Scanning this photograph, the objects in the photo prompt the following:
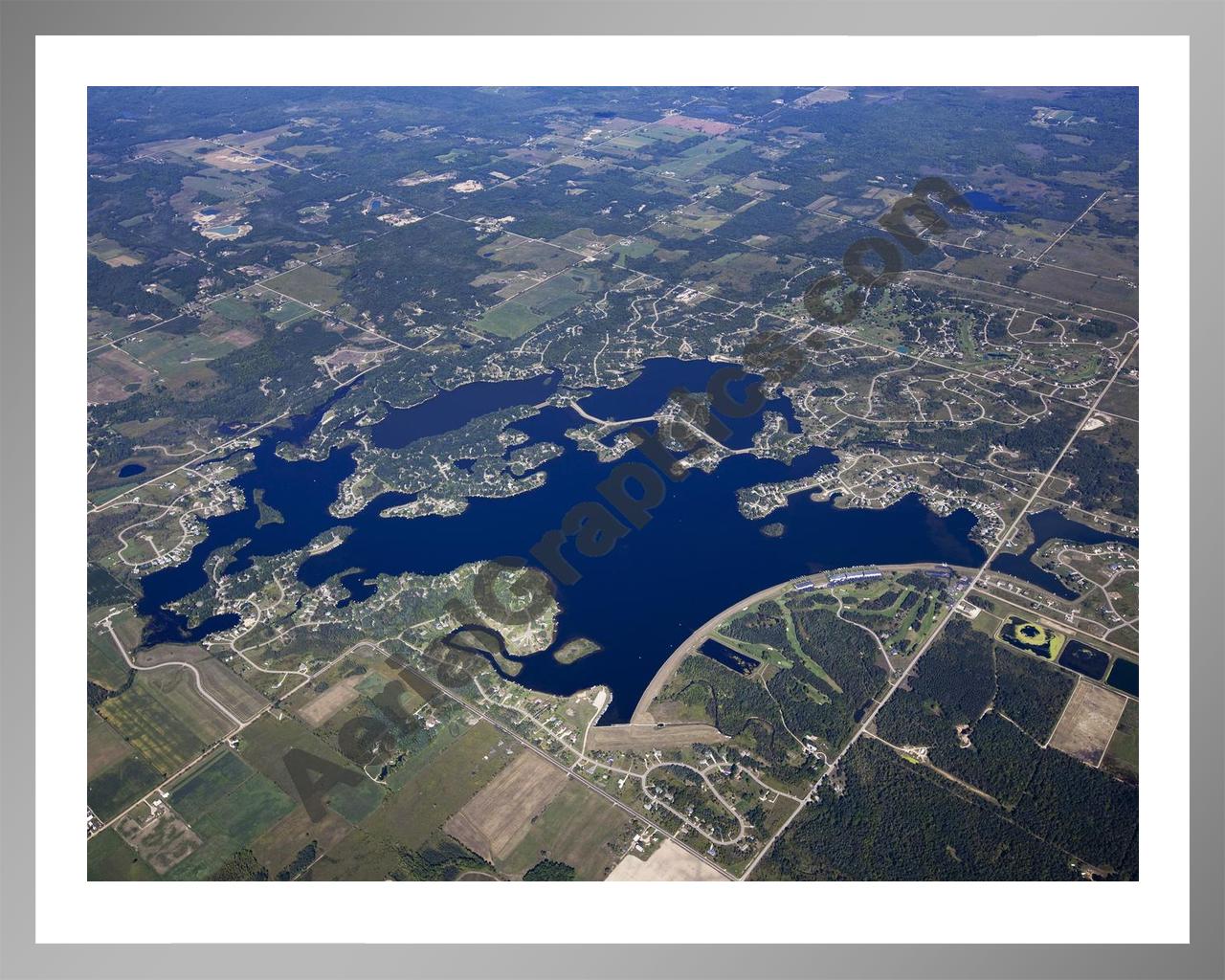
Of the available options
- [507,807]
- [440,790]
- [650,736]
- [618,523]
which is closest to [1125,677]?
[650,736]

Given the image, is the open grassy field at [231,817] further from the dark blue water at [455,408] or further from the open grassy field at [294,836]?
the dark blue water at [455,408]

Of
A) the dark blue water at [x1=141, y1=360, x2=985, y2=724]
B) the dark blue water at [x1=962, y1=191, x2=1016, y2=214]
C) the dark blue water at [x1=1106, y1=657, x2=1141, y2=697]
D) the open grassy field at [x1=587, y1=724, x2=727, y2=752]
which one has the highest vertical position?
the dark blue water at [x1=962, y1=191, x2=1016, y2=214]

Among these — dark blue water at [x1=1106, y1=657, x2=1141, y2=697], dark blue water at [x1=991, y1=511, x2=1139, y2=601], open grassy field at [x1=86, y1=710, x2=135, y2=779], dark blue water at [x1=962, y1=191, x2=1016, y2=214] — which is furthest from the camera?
dark blue water at [x1=962, y1=191, x2=1016, y2=214]

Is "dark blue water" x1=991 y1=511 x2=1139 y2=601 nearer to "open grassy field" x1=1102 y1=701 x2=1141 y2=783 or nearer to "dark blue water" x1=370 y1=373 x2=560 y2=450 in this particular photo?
"open grassy field" x1=1102 y1=701 x2=1141 y2=783

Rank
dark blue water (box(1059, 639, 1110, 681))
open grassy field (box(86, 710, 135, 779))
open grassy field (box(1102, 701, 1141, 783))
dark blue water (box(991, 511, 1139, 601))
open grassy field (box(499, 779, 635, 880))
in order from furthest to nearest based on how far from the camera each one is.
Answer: dark blue water (box(991, 511, 1139, 601))
dark blue water (box(1059, 639, 1110, 681))
open grassy field (box(86, 710, 135, 779))
open grassy field (box(1102, 701, 1141, 783))
open grassy field (box(499, 779, 635, 880))

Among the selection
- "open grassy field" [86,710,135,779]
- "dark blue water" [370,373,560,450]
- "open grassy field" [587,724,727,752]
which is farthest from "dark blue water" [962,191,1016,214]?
"open grassy field" [86,710,135,779]

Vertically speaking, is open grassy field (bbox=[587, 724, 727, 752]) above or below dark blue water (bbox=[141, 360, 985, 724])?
below

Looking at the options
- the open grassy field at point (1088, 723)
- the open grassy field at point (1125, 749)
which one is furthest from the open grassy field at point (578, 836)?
the open grassy field at point (1125, 749)

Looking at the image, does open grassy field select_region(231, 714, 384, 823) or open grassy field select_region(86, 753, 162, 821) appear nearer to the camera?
open grassy field select_region(86, 753, 162, 821)
